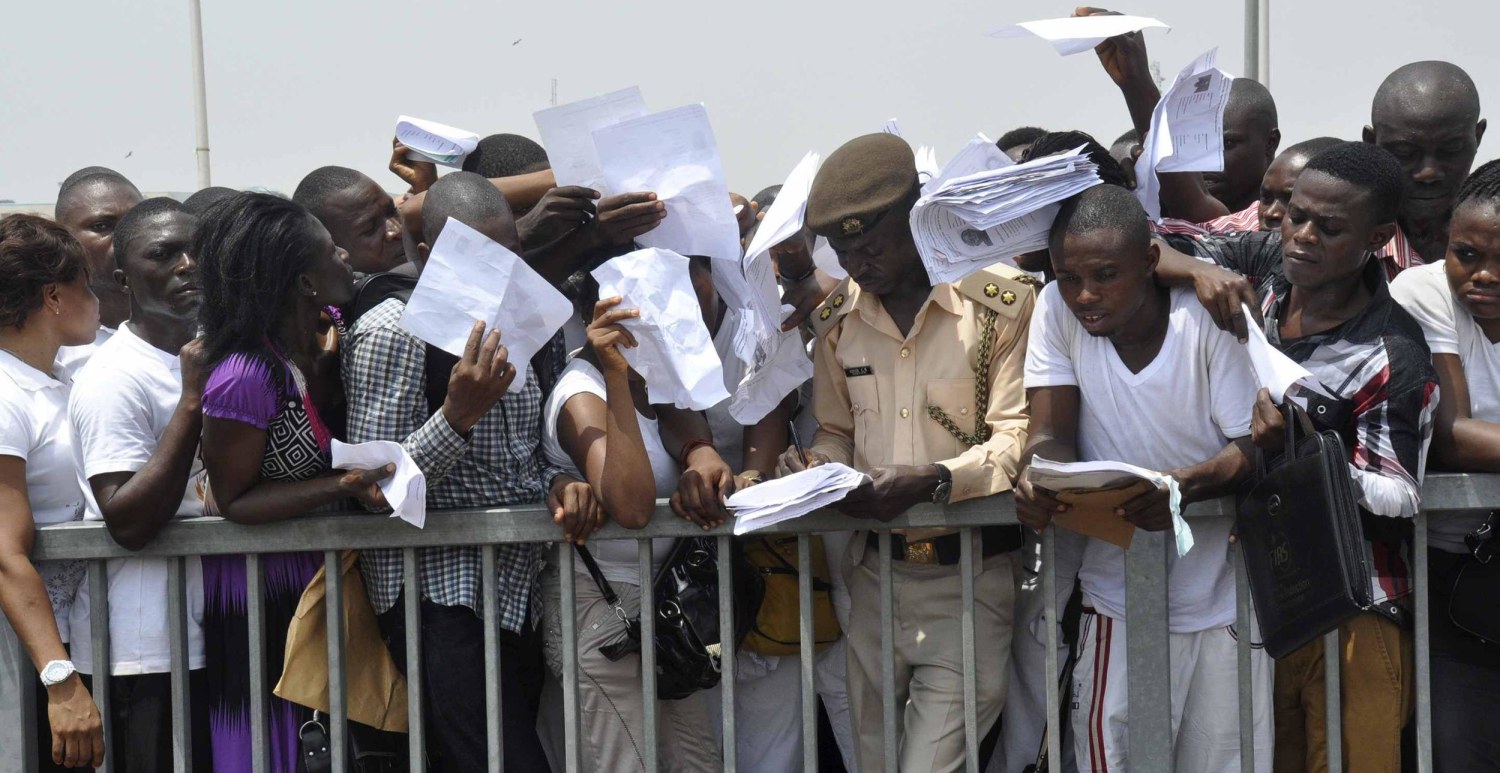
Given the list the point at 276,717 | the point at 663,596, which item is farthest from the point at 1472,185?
the point at 276,717

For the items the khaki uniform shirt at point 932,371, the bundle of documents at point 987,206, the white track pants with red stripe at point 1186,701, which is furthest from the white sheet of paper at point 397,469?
the white track pants with red stripe at point 1186,701

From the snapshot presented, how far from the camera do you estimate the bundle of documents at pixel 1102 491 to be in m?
3.07

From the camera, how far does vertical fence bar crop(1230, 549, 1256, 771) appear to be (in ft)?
10.7

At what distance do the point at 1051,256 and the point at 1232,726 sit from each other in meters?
1.31

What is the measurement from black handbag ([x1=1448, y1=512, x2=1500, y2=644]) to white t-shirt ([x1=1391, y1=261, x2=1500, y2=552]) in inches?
1.8

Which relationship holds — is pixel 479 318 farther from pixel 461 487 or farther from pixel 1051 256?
pixel 1051 256

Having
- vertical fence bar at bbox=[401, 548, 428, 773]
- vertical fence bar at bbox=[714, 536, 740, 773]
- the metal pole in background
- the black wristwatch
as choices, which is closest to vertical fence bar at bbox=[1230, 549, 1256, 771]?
the black wristwatch

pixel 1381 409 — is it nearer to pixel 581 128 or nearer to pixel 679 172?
pixel 679 172

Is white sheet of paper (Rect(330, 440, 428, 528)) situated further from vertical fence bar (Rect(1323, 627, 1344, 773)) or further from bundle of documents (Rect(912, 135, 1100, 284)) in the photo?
vertical fence bar (Rect(1323, 627, 1344, 773))

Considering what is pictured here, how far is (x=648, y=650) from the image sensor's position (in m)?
3.41

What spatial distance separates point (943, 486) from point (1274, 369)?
852 mm

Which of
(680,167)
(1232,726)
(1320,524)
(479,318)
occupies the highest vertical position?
(680,167)

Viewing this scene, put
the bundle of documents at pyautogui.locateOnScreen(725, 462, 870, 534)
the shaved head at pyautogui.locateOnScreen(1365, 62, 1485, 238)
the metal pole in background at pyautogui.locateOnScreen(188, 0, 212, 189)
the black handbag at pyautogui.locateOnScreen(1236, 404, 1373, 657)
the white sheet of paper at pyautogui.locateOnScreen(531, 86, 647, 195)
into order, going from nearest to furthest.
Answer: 1. the black handbag at pyautogui.locateOnScreen(1236, 404, 1373, 657)
2. the bundle of documents at pyautogui.locateOnScreen(725, 462, 870, 534)
3. the white sheet of paper at pyautogui.locateOnScreen(531, 86, 647, 195)
4. the shaved head at pyautogui.locateOnScreen(1365, 62, 1485, 238)
5. the metal pole in background at pyautogui.locateOnScreen(188, 0, 212, 189)

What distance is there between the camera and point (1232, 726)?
3371mm
